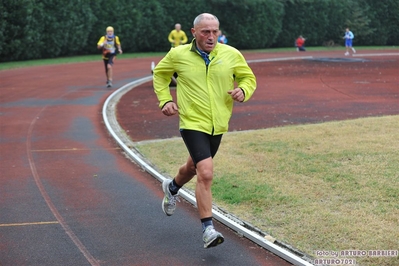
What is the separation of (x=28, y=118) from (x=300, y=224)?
36.0 ft

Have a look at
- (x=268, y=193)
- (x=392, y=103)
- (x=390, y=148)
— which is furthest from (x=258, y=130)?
(x=392, y=103)

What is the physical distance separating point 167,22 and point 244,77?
1474 inches

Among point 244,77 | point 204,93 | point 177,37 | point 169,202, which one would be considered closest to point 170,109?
point 204,93

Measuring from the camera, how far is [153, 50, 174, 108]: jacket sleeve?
7090 millimetres

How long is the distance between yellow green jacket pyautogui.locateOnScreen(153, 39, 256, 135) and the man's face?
13cm

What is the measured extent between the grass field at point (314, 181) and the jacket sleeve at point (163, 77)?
1655 millimetres

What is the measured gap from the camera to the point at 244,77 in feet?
23.4

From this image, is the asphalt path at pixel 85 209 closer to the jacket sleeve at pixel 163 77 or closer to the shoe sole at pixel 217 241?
the shoe sole at pixel 217 241

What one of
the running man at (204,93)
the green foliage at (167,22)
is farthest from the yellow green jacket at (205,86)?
the green foliage at (167,22)

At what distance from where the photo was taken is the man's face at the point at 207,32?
6754 mm

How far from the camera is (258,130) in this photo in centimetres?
1380

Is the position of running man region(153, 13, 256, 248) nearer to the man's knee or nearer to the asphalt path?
the man's knee

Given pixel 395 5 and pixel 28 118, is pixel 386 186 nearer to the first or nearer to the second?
pixel 28 118

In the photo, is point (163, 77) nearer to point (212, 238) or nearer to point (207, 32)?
point (207, 32)
